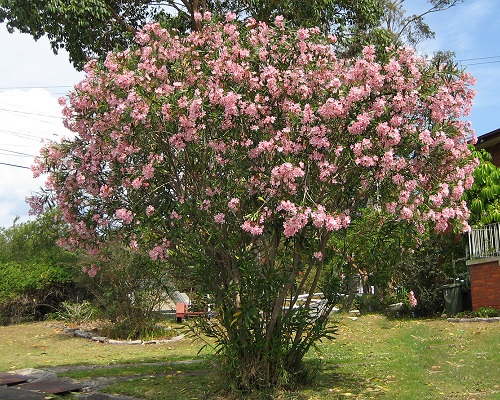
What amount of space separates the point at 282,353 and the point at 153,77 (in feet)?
13.2

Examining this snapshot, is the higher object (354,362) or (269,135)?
(269,135)

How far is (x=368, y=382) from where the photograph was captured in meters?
8.74

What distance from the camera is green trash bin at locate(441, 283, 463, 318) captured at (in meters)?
17.0

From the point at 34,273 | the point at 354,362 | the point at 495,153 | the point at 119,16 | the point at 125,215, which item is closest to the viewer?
the point at 125,215

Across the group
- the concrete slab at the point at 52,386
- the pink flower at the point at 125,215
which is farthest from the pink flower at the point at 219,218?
the concrete slab at the point at 52,386

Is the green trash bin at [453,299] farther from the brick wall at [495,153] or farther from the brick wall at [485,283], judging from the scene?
the brick wall at [495,153]

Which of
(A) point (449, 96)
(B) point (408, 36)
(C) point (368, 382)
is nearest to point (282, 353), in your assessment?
(C) point (368, 382)

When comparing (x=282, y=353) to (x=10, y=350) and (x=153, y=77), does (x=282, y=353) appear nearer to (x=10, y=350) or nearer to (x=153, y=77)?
(x=153, y=77)

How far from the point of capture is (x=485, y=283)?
16281mm

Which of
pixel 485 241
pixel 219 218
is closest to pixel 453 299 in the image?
pixel 485 241

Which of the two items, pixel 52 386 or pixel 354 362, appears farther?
pixel 354 362

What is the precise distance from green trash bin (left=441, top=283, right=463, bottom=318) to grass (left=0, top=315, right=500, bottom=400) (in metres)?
0.73

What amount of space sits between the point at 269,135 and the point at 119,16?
9.54 m

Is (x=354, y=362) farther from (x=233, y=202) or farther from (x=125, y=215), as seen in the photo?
(x=125, y=215)
